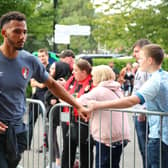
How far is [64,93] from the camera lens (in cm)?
488

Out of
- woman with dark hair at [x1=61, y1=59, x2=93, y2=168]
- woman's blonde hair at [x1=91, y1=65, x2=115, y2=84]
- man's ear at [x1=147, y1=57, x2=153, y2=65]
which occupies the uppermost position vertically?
man's ear at [x1=147, y1=57, x2=153, y2=65]

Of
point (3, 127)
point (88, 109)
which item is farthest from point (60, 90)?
point (3, 127)

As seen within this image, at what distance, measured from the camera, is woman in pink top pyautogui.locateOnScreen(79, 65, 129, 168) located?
18.3 ft

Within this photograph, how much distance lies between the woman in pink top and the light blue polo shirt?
1.67ft

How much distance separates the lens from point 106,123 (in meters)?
5.57

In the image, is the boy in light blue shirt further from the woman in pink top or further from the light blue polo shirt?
the woman in pink top

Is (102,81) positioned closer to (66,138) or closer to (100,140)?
(100,140)

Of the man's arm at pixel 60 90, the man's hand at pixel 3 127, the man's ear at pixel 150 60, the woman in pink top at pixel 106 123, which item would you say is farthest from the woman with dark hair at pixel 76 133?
the man's hand at pixel 3 127

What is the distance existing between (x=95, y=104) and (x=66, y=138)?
187 cm

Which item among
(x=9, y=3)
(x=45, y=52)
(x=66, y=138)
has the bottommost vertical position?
(x=66, y=138)

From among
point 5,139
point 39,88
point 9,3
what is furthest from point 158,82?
point 9,3

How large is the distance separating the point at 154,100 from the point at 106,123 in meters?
0.89

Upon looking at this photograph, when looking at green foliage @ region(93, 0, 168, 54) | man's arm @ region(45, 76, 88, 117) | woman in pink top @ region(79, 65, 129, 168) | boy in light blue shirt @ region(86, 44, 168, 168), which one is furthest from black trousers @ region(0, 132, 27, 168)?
green foliage @ region(93, 0, 168, 54)

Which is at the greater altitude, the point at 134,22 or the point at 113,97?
the point at 134,22
